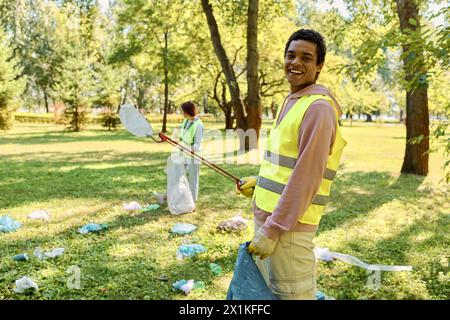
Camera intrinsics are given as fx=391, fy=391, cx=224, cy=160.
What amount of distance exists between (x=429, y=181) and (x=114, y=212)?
8001 millimetres

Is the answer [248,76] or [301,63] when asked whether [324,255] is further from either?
[248,76]

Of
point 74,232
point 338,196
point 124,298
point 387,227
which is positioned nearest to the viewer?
point 124,298

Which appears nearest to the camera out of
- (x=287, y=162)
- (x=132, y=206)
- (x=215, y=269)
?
(x=287, y=162)

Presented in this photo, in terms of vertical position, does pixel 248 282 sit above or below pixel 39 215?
above

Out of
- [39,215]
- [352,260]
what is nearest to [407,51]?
[352,260]

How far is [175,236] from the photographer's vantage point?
5.92 metres

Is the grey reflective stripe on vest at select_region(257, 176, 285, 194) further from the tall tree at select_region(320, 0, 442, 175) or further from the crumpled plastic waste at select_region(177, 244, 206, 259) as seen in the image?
the crumpled plastic waste at select_region(177, 244, 206, 259)

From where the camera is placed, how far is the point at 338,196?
873cm

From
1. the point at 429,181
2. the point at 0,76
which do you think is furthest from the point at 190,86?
the point at 429,181

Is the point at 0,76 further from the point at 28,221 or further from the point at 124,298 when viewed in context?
the point at 124,298

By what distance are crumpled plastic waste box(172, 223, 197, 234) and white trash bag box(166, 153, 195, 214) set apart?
2.40ft

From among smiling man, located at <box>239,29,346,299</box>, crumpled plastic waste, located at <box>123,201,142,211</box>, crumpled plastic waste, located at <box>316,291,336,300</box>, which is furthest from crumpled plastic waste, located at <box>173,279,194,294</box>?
crumpled plastic waste, located at <box>123,201,142,211</box>

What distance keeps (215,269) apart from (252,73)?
11.7 meters

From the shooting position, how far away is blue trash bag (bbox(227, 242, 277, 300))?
2191 millimetres
